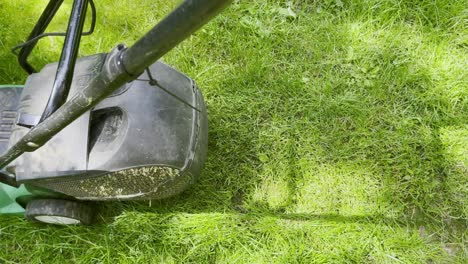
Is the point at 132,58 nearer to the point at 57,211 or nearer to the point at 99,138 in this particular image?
the point at 99,138

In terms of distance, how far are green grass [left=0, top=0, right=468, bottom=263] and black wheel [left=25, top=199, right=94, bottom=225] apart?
0.11 m

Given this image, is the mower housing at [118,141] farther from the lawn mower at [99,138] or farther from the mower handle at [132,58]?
the mower handle at [132,58]

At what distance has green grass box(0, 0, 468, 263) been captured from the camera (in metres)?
1.54

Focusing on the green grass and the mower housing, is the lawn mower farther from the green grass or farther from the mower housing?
the green grass

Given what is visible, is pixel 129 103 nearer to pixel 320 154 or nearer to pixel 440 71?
pixel 320 154

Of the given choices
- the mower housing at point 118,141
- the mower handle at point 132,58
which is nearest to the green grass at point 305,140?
the mower housing at point 118,141

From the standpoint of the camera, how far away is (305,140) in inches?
66.5

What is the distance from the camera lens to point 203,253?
1.52 meters

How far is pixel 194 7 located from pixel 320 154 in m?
1.04

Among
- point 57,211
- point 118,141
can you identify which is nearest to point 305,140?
point 118,141

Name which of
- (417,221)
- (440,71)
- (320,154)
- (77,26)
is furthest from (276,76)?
(77,26)

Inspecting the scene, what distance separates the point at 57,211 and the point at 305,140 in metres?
0.85

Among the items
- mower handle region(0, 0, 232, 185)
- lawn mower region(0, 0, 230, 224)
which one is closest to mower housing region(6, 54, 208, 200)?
lawn mower region(0, 0, 230, 224)

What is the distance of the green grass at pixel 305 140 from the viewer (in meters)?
1.54
